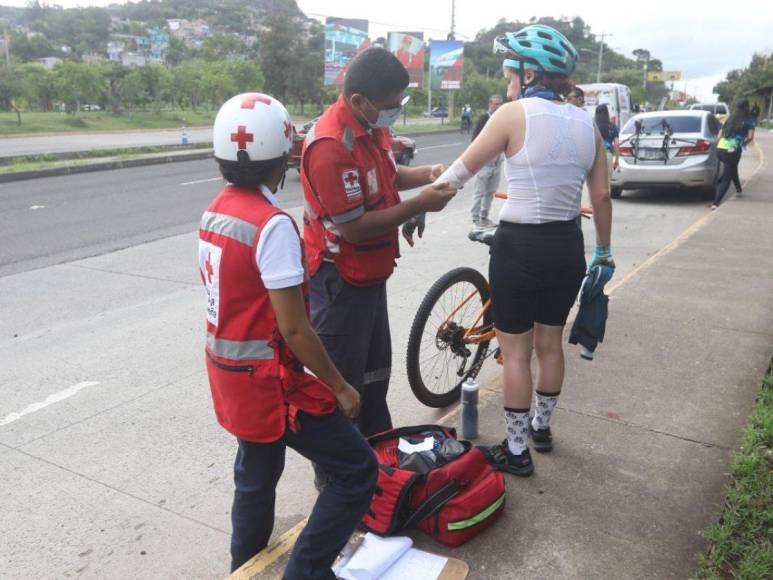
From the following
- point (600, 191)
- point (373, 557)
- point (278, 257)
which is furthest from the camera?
point (600, 191)

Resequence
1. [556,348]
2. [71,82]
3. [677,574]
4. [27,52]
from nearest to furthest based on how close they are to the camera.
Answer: [677,574] → [556,348] → [71,82] → [27,52]

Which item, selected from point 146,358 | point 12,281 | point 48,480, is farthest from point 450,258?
point 48,480

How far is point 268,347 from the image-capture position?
6.71 ft

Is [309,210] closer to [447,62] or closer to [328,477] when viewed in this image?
[328,477]

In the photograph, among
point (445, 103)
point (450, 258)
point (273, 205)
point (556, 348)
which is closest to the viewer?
point (273, 205)

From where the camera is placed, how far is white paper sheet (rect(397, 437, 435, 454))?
2954mm

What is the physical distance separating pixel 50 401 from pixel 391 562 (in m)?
2.72

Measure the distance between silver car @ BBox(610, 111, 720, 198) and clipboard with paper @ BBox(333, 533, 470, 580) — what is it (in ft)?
35.6

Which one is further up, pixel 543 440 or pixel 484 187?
pixel 484 187

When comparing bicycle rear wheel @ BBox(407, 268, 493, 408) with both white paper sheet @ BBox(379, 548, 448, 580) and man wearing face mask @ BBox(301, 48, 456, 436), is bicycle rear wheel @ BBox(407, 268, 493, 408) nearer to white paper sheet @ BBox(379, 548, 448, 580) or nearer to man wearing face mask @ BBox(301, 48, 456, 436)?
man wearing face mask @ BBox(301, 48, 456, 436)

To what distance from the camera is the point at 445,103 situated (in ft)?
196

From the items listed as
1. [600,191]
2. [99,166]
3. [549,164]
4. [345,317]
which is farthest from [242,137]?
[99,166]

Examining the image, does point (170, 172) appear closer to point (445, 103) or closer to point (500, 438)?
point (500, 438)

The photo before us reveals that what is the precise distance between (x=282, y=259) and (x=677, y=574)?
1.82m
